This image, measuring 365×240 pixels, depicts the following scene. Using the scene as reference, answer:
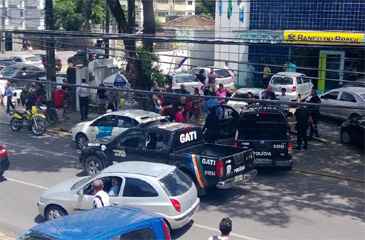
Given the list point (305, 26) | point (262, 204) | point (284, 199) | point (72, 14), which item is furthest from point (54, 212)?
point (72, 14)

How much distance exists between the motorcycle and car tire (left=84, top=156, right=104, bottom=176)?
682 cm

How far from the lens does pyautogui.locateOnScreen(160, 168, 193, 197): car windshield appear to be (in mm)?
12281

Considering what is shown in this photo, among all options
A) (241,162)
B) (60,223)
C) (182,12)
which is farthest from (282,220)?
(182,12)

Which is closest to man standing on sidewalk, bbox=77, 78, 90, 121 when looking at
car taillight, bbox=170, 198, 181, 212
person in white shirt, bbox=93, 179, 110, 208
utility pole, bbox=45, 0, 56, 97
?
utility pole, bbox=45, 0, 56, 97

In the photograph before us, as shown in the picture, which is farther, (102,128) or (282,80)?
(282,80)

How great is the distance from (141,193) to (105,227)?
3342 millimetres

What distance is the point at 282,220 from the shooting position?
539 inches

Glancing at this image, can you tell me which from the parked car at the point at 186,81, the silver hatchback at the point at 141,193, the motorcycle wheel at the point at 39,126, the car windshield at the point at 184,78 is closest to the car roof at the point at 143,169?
the silver hatchback at the point at 141,193

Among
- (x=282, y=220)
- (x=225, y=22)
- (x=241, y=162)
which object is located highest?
(x=225, y=22)

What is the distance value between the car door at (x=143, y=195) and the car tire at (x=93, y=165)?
4.22 meters

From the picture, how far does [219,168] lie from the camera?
14.2 meters

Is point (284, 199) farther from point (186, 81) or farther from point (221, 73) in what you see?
point (221, 73)

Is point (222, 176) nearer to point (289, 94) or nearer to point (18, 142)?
point (18, 142)

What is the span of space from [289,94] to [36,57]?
23879 millimetres
